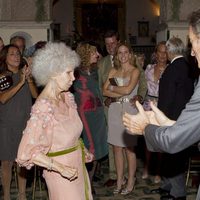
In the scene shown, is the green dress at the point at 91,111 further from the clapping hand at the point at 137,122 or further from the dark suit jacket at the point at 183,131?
the dark suit jacket at the point at 183,131

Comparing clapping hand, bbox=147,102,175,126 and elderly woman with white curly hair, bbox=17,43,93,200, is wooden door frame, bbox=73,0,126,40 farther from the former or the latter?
clapping hand, bbox=147,102,175,126

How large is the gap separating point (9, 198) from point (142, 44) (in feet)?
49.5

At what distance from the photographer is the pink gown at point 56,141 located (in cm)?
269

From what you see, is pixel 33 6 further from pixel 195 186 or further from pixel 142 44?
pixel 142 44

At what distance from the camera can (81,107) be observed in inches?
182

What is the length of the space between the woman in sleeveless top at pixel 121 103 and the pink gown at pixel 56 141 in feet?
5.86

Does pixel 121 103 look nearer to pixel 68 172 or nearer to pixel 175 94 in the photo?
pixel 175 94

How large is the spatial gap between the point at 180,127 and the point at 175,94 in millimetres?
2527

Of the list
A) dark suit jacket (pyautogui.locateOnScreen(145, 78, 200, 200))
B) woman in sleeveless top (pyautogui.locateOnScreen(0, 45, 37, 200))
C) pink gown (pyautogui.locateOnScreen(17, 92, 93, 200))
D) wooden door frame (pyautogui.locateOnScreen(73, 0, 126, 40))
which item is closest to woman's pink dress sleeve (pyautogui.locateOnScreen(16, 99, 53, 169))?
pink gown (pyautogui.locateOnScreen(17, 92, 93, 200))

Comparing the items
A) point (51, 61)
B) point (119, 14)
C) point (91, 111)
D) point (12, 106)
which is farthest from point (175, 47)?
point (119, 14)

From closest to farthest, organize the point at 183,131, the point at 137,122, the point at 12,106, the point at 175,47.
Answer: the point at 183,131 → the point at 137,122 → the point at 12,106 → the point at 175,47

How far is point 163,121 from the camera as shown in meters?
2.37

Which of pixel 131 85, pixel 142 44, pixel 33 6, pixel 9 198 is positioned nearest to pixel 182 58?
pixel 131 85

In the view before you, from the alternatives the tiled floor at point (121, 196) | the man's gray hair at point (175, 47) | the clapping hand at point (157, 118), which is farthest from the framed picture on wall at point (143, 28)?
the clapping hand at point (157, 118)
